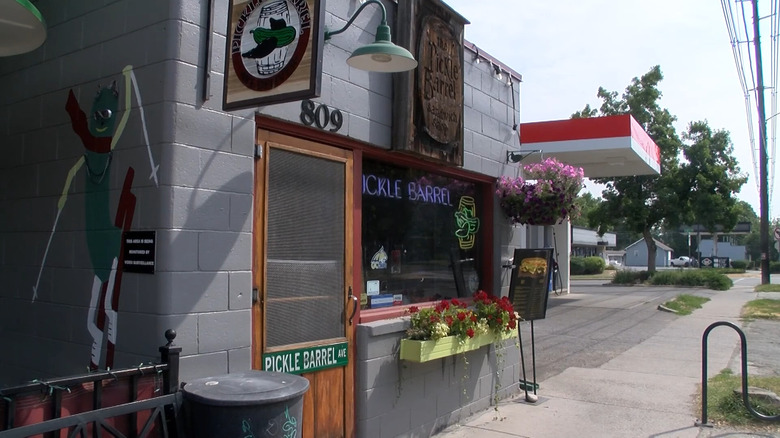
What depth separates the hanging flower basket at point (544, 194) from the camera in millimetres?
7160

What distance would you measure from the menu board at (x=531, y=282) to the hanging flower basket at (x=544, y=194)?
0.40 m

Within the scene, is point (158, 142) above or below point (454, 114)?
below

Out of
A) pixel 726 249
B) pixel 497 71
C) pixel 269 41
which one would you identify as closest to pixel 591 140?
pixel 497 71

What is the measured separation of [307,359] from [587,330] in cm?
1037

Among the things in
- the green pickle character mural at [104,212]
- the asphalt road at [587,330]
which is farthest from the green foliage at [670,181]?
the green pickle character mural at [104,212]

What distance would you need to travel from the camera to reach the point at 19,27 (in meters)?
3.94

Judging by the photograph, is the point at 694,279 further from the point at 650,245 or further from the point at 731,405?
the point at 731,405

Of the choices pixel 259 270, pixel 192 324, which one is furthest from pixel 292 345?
pixel 192 324

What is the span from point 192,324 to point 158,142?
112 cm

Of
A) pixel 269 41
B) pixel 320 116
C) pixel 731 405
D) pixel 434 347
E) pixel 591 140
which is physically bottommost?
pixel 731 405

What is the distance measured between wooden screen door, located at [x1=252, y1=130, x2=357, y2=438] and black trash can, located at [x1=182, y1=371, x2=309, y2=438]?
1.06m

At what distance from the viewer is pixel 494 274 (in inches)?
300

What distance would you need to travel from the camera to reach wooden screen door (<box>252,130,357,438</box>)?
455cm

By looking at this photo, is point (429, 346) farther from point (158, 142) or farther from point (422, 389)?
point (158, 142)
